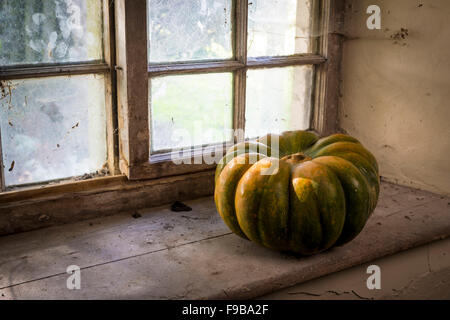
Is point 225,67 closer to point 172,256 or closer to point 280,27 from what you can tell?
point 280,27

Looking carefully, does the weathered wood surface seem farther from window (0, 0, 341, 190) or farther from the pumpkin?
the pumpkin

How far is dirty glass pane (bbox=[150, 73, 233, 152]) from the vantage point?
64.2 inches

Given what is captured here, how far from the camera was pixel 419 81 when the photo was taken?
1770 mm

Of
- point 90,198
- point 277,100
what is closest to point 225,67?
point 277,100

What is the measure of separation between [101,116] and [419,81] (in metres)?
0.98

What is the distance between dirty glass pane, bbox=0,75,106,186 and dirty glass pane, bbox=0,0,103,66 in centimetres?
6

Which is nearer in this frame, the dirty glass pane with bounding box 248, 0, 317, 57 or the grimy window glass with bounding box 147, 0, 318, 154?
the grimy window glass with bounding box 147, 0, 318, 154

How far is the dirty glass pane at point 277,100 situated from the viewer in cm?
181

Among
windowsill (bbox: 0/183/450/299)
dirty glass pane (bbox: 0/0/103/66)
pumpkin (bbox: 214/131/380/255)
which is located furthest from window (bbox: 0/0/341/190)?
pumpkin (bbox: 214/131/380/255)

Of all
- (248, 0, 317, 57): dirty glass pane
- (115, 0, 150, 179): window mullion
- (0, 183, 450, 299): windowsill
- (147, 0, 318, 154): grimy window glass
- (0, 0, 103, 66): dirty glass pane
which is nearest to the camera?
(0, 183, 450, 299): windowsill

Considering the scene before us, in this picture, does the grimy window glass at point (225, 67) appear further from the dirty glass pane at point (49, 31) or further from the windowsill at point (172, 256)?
the windowsill at point (172, 256)

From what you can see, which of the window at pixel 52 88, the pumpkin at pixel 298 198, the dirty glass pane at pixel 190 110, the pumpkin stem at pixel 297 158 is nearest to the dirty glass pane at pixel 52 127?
the window at pixel 52 88

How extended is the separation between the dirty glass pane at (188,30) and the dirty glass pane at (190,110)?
0.07 meters

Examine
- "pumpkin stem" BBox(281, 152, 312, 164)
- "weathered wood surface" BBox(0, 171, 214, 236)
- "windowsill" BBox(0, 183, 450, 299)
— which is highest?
"pumpkin stem" BBox(281, 152, 312, 164)
